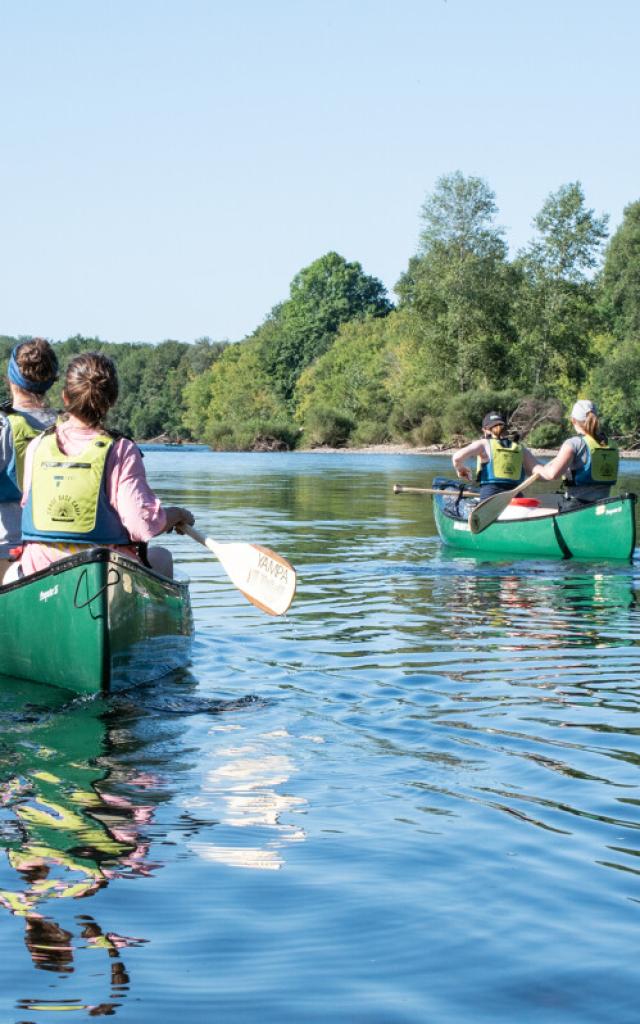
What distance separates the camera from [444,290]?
60.2 metres

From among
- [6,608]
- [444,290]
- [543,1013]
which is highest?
[444,290]

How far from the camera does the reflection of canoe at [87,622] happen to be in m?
5.61

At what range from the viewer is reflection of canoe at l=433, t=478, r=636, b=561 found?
12320mm

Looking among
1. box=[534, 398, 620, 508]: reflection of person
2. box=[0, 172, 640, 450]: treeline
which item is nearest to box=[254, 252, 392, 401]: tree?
box=[0, 172, 640, 450]: treeline

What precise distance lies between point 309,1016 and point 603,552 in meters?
10.2

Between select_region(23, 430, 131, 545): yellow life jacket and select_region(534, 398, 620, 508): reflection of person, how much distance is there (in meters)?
6.68

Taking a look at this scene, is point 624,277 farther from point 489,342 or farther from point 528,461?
point 528,461

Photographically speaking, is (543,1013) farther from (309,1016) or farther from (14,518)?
(14,518)

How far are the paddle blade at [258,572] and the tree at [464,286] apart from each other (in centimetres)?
5426

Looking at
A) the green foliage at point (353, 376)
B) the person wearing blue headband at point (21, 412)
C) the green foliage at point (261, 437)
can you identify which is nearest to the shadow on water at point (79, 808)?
the person wearing blue headband at point (21, 412)

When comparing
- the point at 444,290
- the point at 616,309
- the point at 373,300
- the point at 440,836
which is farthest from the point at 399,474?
the point at 373,300

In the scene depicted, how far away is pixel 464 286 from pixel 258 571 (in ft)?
179

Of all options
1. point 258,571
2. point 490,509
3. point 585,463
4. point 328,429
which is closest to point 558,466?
point 585,463

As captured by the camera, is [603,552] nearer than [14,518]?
No
